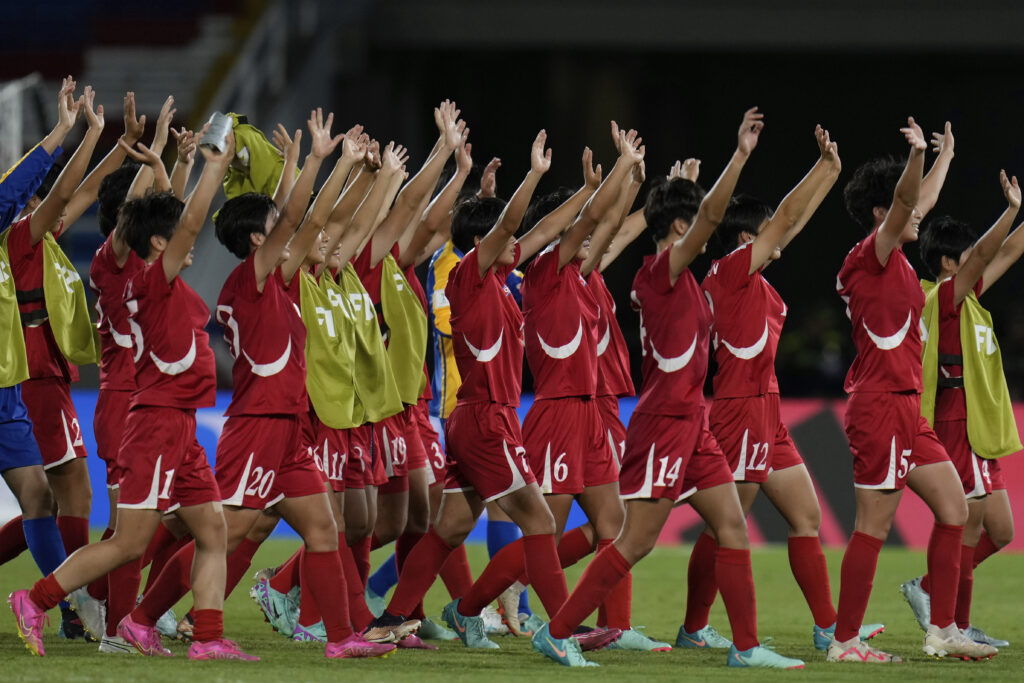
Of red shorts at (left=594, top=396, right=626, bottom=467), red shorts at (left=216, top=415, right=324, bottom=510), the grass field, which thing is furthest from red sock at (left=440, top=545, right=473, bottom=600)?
red shorts at (left=216, top=415, right=324, bottom=510)

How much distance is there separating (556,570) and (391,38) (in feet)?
41.4

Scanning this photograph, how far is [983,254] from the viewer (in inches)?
287

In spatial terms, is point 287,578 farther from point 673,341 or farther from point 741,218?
point 741,218

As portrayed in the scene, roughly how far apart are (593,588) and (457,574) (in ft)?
5.43

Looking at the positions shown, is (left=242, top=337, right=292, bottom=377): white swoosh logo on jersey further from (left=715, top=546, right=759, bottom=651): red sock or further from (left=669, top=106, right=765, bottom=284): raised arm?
(left=715, top=546, right=759, bottom=651): red sock

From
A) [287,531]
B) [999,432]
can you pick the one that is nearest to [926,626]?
[999,432]

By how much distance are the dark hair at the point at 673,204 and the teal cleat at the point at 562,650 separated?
5.90 ft

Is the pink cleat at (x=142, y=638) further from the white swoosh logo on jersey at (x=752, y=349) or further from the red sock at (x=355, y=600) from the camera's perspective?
the white swoosh logo on jersey at (x=752, y=349)

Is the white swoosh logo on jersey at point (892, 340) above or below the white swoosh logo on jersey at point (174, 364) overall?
above

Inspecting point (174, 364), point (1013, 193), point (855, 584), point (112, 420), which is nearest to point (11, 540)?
point (112, 420)

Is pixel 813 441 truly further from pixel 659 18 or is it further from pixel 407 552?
pixel 659 18

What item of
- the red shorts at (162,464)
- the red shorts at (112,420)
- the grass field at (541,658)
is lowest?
the grass field at (541,658)

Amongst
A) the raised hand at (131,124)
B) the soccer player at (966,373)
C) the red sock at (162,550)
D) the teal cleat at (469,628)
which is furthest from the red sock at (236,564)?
the soccer player at (966,373)

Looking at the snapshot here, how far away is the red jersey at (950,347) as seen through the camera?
7.45 m
